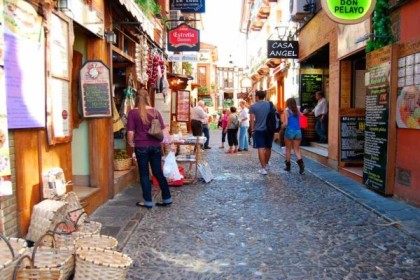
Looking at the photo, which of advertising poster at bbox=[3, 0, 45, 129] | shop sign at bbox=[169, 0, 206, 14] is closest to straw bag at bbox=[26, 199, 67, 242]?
advertising poster at bbox=[3, 0, 45, 129]

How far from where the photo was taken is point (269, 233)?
5.07m

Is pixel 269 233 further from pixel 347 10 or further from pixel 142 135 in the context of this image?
pixel 347 10

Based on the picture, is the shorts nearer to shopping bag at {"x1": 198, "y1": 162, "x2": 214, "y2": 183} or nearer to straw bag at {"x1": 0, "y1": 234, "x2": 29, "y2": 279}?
shopping bag at {"x1": 198, "y1": 162, "x2": 214, "y2": 183}

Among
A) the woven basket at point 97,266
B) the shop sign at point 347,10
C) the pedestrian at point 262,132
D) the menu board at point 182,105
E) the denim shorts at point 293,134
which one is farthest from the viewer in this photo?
the menu board at point 182,105

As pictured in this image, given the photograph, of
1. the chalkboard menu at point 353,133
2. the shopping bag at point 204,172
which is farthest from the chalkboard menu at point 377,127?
the shopping bag at point 204,172

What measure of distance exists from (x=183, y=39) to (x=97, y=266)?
1023cm

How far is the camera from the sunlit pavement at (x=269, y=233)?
3955 millimetres

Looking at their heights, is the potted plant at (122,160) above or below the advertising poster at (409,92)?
below

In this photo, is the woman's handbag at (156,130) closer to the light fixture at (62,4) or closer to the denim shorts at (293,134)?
the light fixture at (62,4)

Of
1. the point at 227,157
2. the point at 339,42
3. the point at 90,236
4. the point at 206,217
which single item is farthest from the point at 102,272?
the point at 227,157

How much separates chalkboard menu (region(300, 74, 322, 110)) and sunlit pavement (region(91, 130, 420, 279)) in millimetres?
6260

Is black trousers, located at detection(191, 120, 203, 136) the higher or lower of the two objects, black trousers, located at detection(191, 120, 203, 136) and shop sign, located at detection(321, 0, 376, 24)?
the lower

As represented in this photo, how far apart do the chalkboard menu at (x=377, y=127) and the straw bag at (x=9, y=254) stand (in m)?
5.45

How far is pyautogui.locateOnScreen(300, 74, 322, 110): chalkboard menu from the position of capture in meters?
13.8
